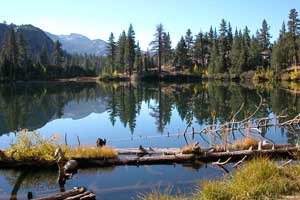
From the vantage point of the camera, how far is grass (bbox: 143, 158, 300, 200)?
30.6 feet

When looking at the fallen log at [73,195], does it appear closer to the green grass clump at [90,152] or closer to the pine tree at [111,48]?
the green grass clump at [90,152]

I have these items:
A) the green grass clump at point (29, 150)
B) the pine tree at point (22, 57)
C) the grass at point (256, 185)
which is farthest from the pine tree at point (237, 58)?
the grass at point (256, 185)

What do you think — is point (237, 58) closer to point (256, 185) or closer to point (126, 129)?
point (126, 129)

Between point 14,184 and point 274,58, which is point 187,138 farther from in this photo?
point 274,58

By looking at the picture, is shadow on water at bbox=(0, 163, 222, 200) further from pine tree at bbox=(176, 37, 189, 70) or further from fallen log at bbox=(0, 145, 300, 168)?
pine tree at bbox=(176, 37, 189, 70)

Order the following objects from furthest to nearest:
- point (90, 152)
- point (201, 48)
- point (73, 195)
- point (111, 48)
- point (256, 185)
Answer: point (111, 48) → point (201, 48) → point (90, 152) → point (73, 195) → point (256, 185)

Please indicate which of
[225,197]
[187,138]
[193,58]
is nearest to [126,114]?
[187,138]

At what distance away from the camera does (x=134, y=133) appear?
2869 cm

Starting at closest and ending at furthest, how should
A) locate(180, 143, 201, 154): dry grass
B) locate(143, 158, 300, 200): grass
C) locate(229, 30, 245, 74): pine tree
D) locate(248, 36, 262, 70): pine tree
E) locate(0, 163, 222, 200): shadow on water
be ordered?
1. locate(143, 158, 300, 200): grass
2. locate(0, 163, 222, 200): shadow on water
3. locate(180, 143, 201, 154): dry grass
4. locate(229, 30, 245, 74): pine tree
5. locate(248, 36, 262, 70): pine tree

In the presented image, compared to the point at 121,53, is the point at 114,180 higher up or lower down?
lower down

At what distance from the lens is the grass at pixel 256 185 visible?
367 inches

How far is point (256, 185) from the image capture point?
963cm

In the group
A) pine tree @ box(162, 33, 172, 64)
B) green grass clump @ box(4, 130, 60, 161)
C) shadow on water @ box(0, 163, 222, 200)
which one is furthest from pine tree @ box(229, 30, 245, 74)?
green grass clump @ box(4, 130, 60, 161)

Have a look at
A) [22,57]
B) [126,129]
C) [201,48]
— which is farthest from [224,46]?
[126,129]
